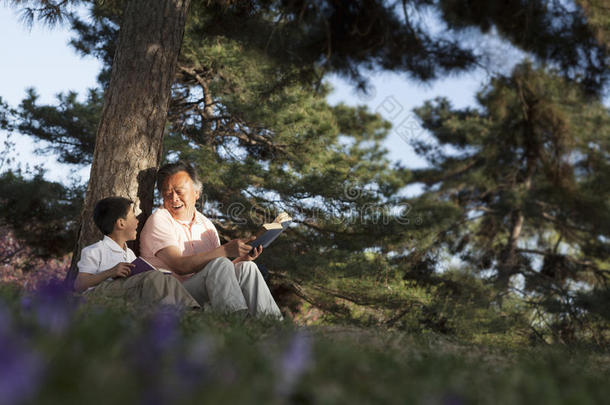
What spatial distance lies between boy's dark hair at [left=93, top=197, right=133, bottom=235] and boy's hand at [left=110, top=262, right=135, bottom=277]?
48 cm

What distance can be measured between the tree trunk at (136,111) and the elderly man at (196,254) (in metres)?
0.24

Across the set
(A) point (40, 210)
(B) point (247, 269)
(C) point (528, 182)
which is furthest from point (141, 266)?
(C) point (528, 182)

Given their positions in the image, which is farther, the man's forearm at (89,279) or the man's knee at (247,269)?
the man's knee at (247,269)

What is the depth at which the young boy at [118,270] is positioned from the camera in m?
3.12

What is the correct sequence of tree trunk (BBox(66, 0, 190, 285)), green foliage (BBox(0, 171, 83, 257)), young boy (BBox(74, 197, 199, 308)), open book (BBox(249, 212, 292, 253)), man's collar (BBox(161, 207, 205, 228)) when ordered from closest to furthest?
young boy (BBox(74, 197, 199, 308)) → open book (BBox(249, 212, 292, 253)) → man's collar (BBox(161, 207, 205, 228)) → tree trunk (BBox(66, 0, 190, 285)) → green foliage (BBox(0, 171, 83, 257))

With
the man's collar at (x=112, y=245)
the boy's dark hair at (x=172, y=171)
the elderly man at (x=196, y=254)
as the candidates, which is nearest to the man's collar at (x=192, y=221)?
the elderly man at (x=196, y=254)

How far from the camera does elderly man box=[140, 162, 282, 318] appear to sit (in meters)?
3.47

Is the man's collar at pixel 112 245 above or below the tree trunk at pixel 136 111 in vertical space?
below

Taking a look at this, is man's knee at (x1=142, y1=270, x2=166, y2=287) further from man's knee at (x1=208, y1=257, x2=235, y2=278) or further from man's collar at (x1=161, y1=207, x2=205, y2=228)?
man's collar at (x1=161, y1=207, x2=205, y2=228)

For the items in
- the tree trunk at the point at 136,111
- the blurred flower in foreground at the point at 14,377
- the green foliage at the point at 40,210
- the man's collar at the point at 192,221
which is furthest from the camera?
the green foliage at the point at 40,210

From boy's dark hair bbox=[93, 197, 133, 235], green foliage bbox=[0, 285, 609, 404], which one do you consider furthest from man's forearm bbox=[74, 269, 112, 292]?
green foliage bbox=[0, 285, 609, 404]

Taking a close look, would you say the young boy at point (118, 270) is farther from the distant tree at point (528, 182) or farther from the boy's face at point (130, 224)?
the distant tree at point (528, 182)

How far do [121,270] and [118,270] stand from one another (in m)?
0.02

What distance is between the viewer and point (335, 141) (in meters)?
10.3
